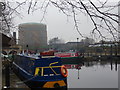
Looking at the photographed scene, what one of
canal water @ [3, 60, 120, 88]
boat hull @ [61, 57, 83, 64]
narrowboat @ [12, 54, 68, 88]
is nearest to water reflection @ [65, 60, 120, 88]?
canal water @ [3, 60, 120, 88]

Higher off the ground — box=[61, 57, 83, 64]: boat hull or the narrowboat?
the narrowboat

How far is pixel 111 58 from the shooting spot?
41531mm

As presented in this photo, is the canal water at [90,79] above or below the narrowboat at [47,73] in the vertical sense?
below

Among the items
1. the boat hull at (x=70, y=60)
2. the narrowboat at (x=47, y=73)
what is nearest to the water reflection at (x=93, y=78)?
the narrowboat at (x=47, y=73)

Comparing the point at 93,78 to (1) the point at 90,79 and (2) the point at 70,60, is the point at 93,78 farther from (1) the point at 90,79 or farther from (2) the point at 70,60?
(2) the point at 70,60

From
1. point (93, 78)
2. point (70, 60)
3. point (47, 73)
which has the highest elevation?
point (47, 73)

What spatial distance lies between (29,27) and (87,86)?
29.6ft

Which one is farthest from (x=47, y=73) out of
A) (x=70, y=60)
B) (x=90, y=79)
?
(x=70, y=60)

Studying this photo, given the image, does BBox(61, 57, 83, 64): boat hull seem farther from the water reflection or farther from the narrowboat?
the narrowboat

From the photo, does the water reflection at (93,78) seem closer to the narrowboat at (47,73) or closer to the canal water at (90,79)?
the canal water at (90,79)

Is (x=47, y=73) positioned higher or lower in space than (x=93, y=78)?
higher

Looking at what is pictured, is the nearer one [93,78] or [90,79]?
[90,79]

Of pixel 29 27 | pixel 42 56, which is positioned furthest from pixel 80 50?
pixel 29 27

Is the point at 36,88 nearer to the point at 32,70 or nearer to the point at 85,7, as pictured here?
Result: the point at 32,70
